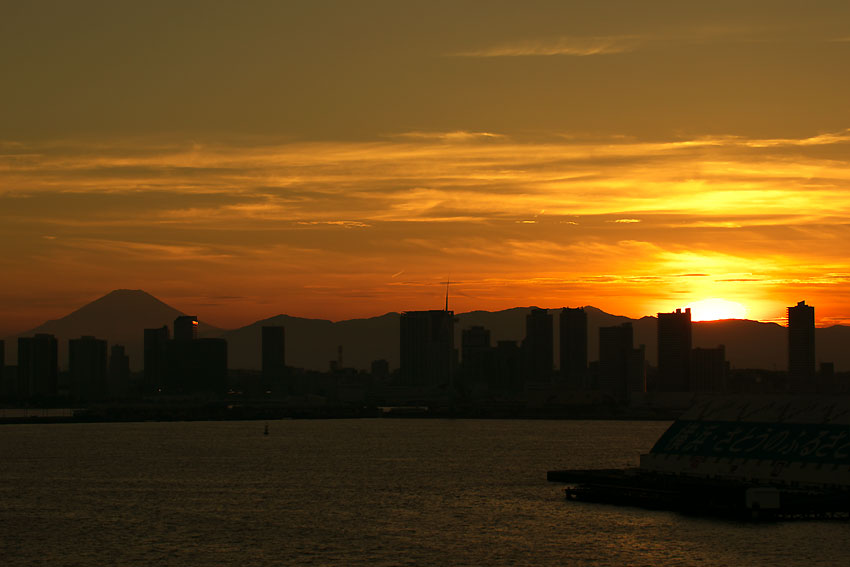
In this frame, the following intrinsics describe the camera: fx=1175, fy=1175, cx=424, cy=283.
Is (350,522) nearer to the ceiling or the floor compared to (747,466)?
nearer to the floor

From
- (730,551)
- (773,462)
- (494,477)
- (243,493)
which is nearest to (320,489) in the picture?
(243,493)

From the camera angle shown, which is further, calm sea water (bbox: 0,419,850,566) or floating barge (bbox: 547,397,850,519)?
floating barge (bbox: 547,397,850,519)

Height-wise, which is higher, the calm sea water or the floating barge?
the floating barge

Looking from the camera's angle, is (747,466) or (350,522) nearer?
(350,522)

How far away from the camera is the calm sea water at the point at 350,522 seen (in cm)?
6238

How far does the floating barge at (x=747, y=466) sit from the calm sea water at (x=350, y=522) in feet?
5.57

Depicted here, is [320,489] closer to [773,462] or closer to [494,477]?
[494,477]

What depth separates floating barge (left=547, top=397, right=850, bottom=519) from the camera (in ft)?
233

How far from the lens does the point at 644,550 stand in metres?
63.1

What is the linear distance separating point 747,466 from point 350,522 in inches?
1046

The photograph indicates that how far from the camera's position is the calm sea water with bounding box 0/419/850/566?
62.4m

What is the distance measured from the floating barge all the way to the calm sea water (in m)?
1.70

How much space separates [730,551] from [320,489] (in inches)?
1791

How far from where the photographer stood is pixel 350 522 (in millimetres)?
76312
